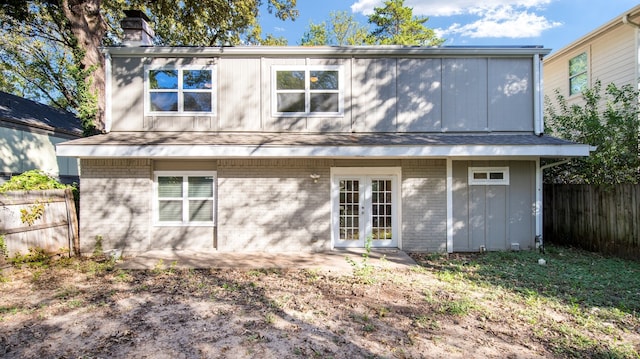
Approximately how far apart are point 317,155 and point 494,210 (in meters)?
4.78

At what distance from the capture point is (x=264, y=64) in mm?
8539

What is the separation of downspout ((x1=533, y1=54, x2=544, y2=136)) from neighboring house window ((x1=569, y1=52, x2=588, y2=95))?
18.0ft

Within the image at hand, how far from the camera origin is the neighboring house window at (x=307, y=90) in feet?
28.0

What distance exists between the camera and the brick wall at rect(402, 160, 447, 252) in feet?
26.7

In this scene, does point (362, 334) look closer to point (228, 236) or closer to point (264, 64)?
point (228, 236)

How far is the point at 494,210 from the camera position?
820 cm

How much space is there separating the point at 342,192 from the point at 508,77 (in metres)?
5.37

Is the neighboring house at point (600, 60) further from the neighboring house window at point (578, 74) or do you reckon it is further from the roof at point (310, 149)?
the roof at point (310, 149)

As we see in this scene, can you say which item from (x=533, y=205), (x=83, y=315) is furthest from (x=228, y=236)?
(x=533, y=205)

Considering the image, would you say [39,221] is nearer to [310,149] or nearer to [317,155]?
[310,149]

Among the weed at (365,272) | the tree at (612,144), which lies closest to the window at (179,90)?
the weed at (365,272)

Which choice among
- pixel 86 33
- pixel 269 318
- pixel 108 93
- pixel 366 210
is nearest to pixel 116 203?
pixel 108 93

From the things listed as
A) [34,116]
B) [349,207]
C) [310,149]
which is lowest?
[349,207]

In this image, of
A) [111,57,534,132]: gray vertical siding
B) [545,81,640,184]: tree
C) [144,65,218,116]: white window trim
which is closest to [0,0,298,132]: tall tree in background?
[144,65,218,116]: white window trim
